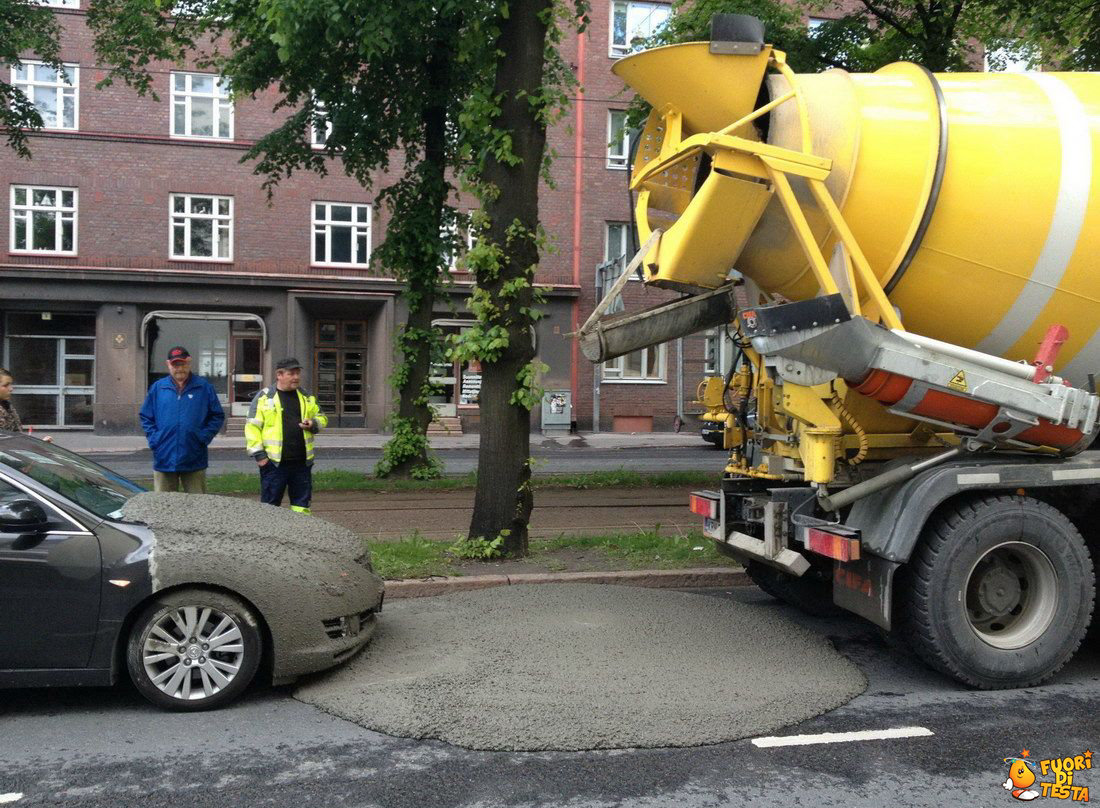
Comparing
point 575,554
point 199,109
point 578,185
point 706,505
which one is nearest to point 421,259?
point 575,554

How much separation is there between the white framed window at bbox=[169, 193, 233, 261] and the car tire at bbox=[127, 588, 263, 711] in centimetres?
2247

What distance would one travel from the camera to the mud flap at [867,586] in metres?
4.97

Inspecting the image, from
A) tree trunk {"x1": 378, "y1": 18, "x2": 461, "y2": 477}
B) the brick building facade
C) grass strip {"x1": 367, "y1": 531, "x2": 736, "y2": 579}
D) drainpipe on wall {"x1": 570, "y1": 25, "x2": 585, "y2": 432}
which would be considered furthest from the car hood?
drainpipe on wall {"x1": 570, "y1": 25, "x2": 585, "y2": 432}

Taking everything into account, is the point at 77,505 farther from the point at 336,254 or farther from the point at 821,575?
the point at 336,254

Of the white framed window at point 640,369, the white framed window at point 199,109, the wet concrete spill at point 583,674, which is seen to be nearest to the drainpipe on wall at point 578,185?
the white framed window at point 640,369

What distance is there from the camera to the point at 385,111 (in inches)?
543

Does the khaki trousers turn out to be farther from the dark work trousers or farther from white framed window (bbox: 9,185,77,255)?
white framed window (bbox: 9,185,77,255)

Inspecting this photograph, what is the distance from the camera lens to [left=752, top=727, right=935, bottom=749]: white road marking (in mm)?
4309

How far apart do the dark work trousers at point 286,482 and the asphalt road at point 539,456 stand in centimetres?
837

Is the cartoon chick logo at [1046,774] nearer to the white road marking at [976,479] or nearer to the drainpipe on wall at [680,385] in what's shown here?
the white road marking at [976,479]

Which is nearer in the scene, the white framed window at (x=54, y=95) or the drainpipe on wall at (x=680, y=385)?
the white framed window at (x=54, y=95)

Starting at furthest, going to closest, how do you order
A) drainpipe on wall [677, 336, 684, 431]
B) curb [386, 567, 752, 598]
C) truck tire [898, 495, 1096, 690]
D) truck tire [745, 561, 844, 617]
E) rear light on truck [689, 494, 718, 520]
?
drainpipe on wall [677, 336, 684, 431] < curb [386, 567, 752, 598] < truck tire [745, 561, 844, 617] < rear light on truck [689, 494, 718, 520] < truck tire [898, 495, 1096, 690]

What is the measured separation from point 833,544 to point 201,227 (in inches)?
936

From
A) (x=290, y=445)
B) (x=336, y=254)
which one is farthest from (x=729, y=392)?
(x=336, y=254)
